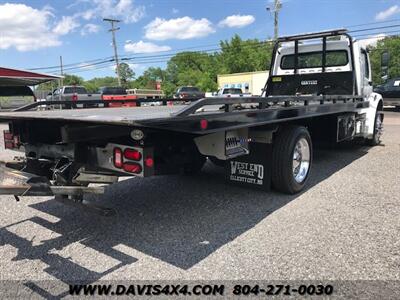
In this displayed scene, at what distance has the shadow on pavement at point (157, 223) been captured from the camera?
3461mm

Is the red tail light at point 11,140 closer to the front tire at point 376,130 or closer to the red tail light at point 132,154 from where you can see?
the red tail light at point 132,154

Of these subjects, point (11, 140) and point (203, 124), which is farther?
point (11, 140)

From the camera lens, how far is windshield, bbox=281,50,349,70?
8242 millimetres

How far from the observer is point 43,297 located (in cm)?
284

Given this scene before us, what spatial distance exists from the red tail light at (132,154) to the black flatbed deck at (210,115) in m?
0.31

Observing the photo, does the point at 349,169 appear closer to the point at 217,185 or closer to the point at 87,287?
the point at 217,185

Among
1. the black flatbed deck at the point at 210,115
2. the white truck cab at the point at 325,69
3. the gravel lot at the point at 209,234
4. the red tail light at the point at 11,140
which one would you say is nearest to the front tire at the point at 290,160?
the gravel lot at the point at 209,234

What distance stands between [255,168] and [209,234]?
4.13 feet

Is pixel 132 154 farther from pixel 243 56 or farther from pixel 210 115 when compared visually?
pixel 243 56

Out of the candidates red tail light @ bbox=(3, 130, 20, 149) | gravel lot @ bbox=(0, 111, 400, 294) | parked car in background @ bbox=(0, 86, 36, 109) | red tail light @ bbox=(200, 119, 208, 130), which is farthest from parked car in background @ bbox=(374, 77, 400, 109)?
red tail light @ bbox=(3, 130, 20, 149)

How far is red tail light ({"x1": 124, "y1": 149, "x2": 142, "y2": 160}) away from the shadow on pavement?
862mm

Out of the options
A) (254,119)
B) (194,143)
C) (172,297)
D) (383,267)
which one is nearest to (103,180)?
(194,143)

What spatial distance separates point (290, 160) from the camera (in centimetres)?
491

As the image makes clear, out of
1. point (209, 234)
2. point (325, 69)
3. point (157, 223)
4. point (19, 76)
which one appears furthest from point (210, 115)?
point (19, 76)
